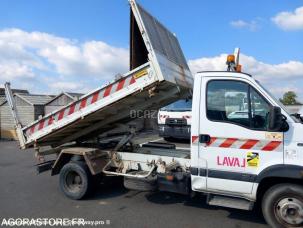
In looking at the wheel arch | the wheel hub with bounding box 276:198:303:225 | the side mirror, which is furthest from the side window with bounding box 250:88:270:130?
the wheel hub with bounding box 276:198:303:225

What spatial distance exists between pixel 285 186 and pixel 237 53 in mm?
2422

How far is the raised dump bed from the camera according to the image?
5.07 meters

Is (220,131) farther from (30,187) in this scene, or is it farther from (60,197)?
(30,187)

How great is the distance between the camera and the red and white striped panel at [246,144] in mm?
4322

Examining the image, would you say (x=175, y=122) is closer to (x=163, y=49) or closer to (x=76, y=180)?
(x=76, y=180)

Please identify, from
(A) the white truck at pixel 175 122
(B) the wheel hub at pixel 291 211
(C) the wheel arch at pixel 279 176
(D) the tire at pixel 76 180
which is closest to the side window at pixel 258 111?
(C) the wheel arch at pixel 279 176

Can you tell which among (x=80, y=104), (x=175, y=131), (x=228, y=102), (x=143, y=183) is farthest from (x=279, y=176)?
(x=175, y=131)

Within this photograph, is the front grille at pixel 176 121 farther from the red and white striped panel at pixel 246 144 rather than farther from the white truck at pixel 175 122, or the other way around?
the red and white striped panel at pixel 246 144

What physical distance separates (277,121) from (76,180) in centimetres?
391

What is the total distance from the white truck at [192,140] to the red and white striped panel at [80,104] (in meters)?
0.02

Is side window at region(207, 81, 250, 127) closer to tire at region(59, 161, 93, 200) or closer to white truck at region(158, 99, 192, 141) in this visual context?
tire at region(59, 161, 93, 200)

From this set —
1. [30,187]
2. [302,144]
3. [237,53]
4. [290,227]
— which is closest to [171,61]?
[237,53]

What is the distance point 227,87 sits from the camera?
464 centimetres

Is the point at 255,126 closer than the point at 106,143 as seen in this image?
Yes
